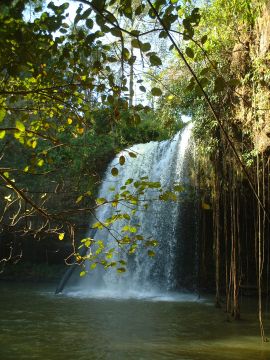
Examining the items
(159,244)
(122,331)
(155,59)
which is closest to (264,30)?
(122,331)

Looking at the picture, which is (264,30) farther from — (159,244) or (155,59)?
(159,244)

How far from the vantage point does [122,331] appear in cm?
676

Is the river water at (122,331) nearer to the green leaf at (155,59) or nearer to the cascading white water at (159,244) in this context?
the cascading white water at (159,244)

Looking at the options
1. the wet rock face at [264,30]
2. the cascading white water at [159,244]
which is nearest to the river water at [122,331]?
the cascading white water at [159,244]

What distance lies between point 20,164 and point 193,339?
37.4 feet

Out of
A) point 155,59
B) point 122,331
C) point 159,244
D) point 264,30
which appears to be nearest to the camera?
point 155,59

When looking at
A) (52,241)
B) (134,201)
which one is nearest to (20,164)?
(52,241)

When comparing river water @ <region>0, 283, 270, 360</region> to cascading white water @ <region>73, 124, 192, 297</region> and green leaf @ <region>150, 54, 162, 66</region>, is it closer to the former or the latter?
cascading white water @ <region>73, 124, 192, 297</region>

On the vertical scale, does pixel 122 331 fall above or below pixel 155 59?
below

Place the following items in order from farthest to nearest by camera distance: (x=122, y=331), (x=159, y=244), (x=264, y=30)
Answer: (x=159, y=244), (x=264, y=30), (x=122, y=331)

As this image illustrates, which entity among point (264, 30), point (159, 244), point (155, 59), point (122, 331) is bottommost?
point (122, 331)

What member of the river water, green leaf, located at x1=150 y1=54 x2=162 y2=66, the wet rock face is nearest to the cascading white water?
the river water

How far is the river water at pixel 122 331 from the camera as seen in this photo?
5.57 meters

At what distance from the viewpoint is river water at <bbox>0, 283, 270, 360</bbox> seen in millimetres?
5574
